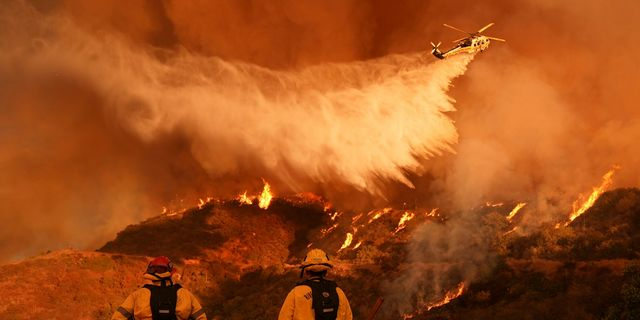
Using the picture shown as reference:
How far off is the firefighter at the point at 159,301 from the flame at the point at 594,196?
3777 cm

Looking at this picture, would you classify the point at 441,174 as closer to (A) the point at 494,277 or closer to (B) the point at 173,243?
(A) the point at 494,277

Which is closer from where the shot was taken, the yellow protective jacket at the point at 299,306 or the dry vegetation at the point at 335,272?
the yellow protective jacket at the point at 299,306

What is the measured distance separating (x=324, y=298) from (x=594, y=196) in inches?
1619

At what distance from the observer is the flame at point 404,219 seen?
48.4m

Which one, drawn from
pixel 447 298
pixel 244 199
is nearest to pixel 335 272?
pixel 447 298

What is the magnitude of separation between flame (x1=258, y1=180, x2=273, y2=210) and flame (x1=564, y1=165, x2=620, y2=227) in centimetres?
3295

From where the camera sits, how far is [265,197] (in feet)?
201

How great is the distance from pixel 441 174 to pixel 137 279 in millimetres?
30499

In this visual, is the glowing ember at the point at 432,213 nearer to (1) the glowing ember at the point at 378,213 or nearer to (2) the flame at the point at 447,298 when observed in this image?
(1) the glowing ember at the point at 378,213

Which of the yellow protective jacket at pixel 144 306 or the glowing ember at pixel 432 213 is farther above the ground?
the glowing ember at pixel 432 213

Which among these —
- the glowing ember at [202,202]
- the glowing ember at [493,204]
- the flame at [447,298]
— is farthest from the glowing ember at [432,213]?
the glowing ember at [202,202]

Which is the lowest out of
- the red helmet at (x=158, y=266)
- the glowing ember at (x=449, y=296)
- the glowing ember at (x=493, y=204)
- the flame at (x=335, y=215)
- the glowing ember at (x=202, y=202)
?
the glowing ember at (x=449, y=296)

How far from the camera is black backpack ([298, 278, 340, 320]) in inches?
260

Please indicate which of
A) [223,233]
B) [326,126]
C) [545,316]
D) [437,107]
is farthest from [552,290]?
[223,233]
